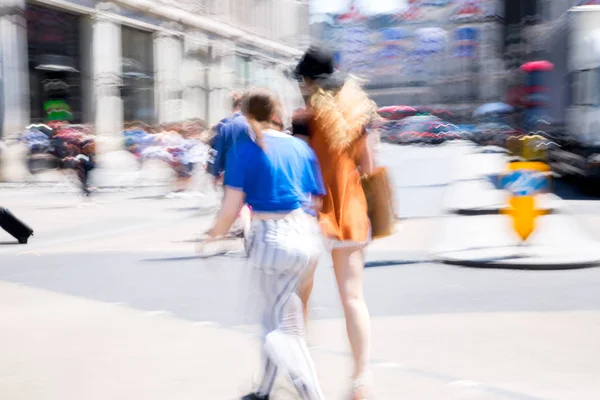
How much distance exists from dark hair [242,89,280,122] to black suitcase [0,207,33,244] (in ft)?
28.1

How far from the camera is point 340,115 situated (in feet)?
14.5

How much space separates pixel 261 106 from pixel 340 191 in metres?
0.58

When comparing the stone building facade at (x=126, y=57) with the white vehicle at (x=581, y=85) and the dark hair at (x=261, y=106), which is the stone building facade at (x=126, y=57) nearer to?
the white vehicle at (x=581, y=85)

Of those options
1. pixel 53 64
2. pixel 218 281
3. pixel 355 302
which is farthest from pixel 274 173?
pixel 53 64


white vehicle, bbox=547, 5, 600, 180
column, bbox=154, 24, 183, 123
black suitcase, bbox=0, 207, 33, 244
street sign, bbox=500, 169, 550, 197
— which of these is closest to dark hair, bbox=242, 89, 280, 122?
street sign, bbox=500, 169, 550, 197

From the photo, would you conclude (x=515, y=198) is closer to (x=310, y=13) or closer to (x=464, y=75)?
(x=310, y=13)

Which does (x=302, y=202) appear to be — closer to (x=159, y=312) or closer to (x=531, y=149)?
(x=159, y=312)

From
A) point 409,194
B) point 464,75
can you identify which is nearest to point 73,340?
point 409,194

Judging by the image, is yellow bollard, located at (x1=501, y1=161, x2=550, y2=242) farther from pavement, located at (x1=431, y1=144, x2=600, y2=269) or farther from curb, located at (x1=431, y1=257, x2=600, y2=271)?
curb, located at (x1=431, y1=257, x2=600, y2=271)

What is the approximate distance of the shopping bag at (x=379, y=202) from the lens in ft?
15.2

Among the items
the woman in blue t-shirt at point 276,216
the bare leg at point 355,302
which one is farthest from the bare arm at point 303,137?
the bare leg at point 355,302

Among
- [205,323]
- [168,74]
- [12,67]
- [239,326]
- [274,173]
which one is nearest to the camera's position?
[274,173]

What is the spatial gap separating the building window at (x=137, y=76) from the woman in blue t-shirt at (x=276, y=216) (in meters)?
30.4

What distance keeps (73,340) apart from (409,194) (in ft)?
48.6
